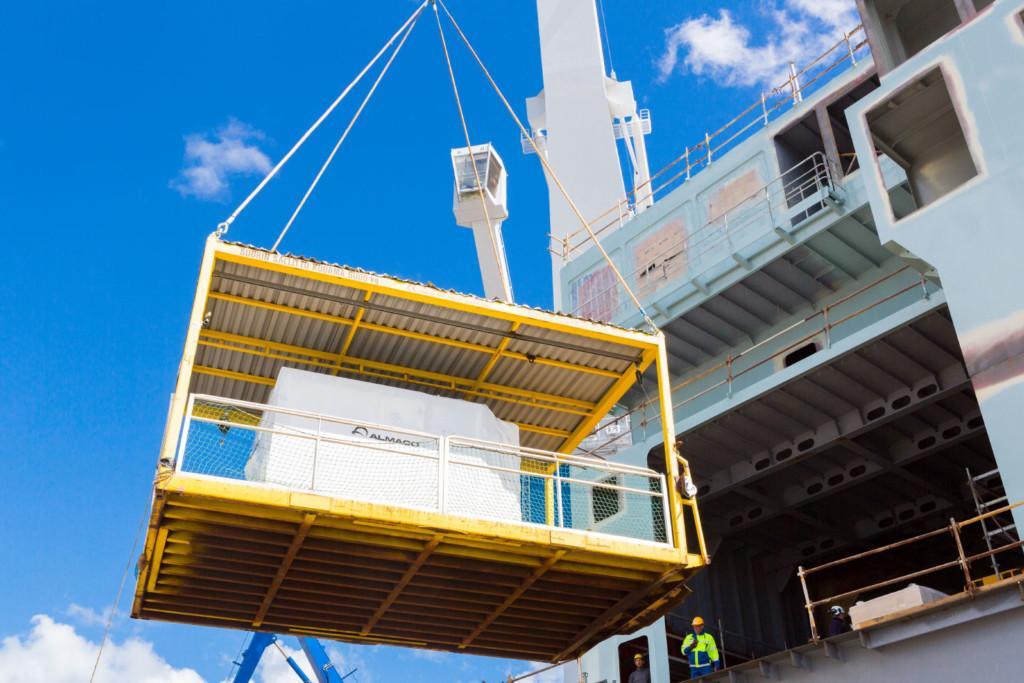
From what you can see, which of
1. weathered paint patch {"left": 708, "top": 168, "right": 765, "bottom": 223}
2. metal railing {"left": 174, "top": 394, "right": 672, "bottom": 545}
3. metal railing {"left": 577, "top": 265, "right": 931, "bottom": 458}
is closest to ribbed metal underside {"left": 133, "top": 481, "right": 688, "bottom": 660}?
metal railing {"left": 174, "top": 394, "right": 672, "bottom": 545}

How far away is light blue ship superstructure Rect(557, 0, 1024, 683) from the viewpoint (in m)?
17.1

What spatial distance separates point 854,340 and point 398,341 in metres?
9.72

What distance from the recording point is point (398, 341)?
17406 mm

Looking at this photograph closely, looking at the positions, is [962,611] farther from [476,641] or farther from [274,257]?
[274,257]

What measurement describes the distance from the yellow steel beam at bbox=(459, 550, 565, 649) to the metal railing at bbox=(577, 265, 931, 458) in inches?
272

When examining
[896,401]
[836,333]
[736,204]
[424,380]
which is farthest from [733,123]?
[424,380]

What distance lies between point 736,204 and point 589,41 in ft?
55.4

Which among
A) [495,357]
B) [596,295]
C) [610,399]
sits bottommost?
[610,399]

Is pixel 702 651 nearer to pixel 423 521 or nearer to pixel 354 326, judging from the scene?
pixel 423 521

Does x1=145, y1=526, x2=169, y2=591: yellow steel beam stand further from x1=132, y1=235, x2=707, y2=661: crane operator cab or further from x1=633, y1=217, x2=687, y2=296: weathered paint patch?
x1=633, y1=217, x2=687, y2=296: weathered paint patch

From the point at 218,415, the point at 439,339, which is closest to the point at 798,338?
the point at 439,339

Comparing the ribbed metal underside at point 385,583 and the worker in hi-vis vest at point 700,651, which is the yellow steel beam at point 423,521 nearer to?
the ribbed metal underside at point 385,583

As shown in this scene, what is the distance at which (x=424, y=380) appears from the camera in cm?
1812

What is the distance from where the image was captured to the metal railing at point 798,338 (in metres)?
22.1
